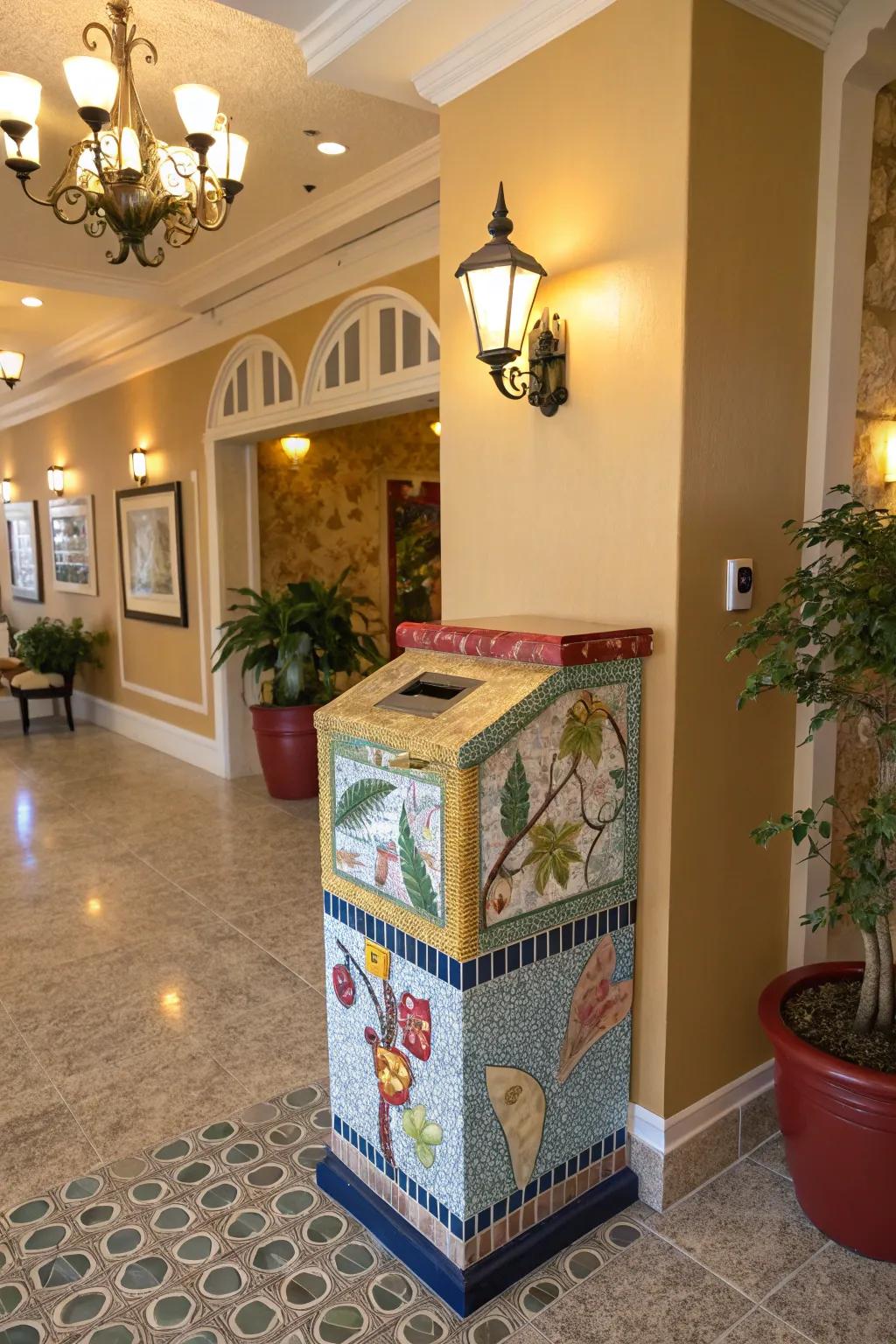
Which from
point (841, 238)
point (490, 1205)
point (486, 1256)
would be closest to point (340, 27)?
point (841, 238)

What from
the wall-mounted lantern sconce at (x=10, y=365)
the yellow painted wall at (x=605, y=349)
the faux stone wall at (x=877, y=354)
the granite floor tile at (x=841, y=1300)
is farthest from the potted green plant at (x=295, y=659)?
the granite floor tile at (x=841, y=1300)

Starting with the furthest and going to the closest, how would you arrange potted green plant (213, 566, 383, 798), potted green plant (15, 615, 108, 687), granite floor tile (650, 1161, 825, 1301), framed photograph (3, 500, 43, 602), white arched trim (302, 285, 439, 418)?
framed photograph (3, 500, 43, 602)
potted green plant (15, 615, 108, 687)
potted green plant (213, 566, 383, 798)
white arched trim (302, 285, 439, 418)
granite floor tile (650, 1161, 825, 1301)

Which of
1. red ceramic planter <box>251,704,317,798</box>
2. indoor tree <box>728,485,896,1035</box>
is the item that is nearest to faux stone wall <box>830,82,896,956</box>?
indoor tree <box>728,485,896,1035</box>

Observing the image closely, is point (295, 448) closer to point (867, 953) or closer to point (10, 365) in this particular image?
point (10, 365)

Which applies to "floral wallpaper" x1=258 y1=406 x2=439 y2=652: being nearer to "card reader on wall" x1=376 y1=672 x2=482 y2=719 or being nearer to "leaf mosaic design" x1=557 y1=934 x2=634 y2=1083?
"card reader on wall" x1=376 y1=672 x2=482 y2=719

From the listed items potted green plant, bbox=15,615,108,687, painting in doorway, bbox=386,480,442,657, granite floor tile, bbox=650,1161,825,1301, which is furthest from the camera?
potted green plant, bbox=15,615,108,687

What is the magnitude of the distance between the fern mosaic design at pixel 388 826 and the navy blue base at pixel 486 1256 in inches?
28.2

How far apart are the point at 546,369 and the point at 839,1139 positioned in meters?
1.80

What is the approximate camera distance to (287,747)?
5.39 metres

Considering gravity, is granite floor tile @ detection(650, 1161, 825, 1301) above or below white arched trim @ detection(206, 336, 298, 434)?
below

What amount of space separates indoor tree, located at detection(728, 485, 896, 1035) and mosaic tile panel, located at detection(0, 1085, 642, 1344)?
0.83 m

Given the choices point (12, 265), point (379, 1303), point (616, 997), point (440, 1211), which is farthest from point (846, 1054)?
point (12, 265)

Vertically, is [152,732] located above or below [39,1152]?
above

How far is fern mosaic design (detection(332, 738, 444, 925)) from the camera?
1.77 metres
